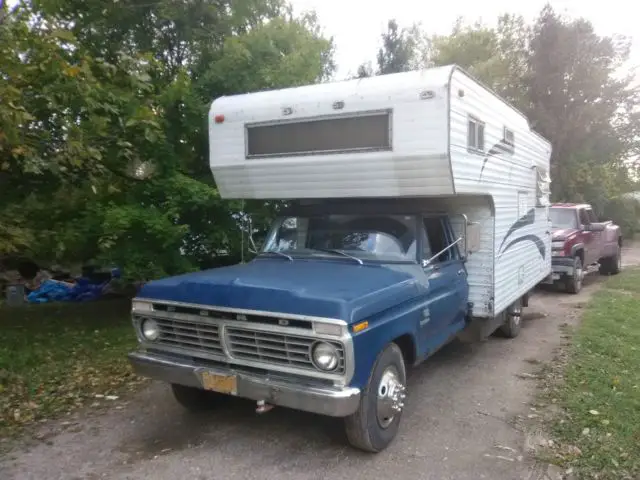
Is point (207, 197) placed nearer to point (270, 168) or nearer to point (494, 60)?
point (270, 168)

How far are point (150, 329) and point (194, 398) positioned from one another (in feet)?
2.82

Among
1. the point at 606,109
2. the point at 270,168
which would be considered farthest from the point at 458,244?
the point at 606,109

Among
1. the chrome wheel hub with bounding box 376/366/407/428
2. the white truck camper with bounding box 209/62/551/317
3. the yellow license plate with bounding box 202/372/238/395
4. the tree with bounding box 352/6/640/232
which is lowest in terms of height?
the chrome wheel hub with bounding box 376/366/407/428

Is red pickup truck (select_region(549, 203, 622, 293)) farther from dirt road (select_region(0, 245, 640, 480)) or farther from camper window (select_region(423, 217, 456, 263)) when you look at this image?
camper window (select_region(423, 217, 456, 263))

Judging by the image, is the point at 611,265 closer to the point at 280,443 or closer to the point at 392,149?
the point at 392,149

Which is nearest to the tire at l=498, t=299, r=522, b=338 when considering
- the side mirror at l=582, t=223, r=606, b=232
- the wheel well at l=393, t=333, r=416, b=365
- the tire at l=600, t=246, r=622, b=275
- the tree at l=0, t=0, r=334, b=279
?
the wheel well at l=393, t=333, r=416, b=365

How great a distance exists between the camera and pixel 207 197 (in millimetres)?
7594

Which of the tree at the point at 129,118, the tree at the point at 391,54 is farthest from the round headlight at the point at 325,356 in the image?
the tree at the point at 391,54

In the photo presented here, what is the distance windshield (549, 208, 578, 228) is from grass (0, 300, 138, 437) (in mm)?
9577

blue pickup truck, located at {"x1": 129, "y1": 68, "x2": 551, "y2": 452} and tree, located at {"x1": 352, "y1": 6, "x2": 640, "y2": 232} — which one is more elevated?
tree, located at {"x1": 352, "y1": 6, "x2": 640, "y2": 232}

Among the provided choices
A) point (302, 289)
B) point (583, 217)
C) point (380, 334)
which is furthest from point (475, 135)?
point (583, 217)

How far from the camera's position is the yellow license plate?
154 inches

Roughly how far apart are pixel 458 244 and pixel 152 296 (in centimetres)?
328

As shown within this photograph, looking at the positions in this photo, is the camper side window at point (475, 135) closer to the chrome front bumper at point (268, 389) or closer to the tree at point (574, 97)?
the chrome front bumper at point (268, 389)
